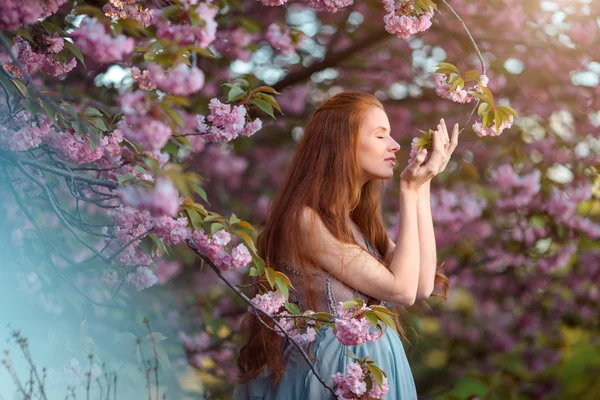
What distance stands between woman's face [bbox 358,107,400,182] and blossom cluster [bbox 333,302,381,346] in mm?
467

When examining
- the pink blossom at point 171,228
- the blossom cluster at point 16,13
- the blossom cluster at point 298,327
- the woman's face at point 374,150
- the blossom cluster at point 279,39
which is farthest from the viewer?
the blossom cluster at point 279,39

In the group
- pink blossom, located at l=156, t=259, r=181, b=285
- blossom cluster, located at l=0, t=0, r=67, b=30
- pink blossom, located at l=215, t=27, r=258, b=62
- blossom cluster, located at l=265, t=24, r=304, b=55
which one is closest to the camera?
blossom cluster, located at l=0, t=0, r=67, b=30

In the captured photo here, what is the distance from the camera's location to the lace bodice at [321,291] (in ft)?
5.92

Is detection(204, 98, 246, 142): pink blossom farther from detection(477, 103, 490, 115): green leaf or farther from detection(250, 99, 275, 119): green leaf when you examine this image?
detection(477, 103, 490, 115): green leaf

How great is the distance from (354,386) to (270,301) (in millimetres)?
247

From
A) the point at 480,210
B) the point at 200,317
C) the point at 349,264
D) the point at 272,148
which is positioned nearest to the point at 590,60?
the point at 480,210

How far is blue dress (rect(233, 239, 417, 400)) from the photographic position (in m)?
1.73

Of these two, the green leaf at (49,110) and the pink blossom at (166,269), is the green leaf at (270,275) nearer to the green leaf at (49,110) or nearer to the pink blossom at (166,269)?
the green leaf at (49,110)

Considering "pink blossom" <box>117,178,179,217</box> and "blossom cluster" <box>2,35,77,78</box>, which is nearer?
"pink blossom" <box>117,178,179,217</box>

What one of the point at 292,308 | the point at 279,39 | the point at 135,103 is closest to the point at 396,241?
the point at 292,308

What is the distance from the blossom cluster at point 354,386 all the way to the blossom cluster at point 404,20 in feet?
2.66

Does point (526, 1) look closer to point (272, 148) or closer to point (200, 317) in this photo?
point (272, 148)

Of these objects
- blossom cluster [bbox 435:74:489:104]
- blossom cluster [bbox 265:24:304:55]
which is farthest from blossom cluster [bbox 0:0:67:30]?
blossom cluster [bbox 265:24:304:55]

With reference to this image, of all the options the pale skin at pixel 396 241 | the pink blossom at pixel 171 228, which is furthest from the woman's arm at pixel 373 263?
the pink blossom at pixel 171 228
